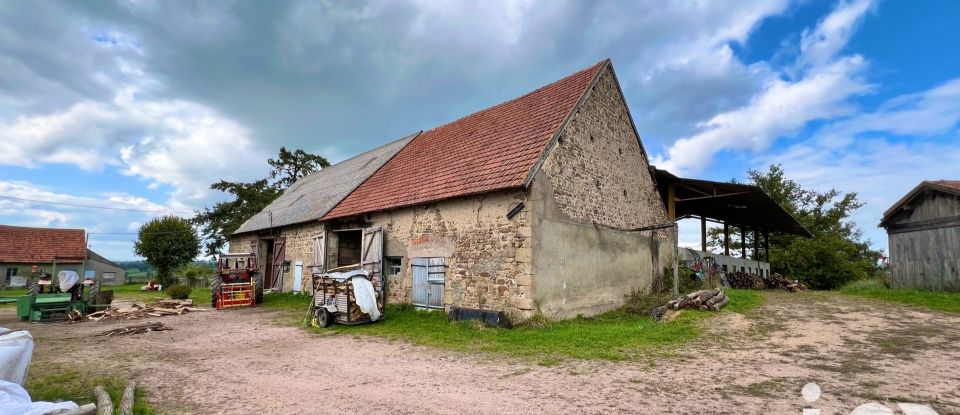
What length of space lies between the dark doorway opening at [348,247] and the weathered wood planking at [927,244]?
15.7 metres

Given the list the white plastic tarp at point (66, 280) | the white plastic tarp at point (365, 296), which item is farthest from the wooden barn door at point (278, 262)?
the white plastic tarp at point (365, 296)

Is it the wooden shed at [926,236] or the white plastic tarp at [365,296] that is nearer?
the white plastic tarp at [365,296]

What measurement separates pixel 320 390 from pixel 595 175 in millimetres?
8420

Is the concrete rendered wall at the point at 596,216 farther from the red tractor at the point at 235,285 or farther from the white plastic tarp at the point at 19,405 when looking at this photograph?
the red tractor at the point at 235,285

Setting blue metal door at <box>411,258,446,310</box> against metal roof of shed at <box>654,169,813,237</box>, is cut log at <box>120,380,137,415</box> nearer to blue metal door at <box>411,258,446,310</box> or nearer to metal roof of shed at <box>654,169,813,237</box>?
blue metal door at <box>411,258,446,310</box>

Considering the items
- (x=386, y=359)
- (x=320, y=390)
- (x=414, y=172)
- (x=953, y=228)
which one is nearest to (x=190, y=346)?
(x=386, y=359)

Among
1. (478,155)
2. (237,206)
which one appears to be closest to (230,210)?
(237,206)

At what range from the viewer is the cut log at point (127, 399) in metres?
4.47

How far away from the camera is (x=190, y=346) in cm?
849

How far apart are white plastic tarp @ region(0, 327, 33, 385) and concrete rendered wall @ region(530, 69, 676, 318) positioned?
7263mm

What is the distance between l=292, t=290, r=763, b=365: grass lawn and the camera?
7.23 meters

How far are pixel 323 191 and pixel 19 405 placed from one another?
16.9 metres

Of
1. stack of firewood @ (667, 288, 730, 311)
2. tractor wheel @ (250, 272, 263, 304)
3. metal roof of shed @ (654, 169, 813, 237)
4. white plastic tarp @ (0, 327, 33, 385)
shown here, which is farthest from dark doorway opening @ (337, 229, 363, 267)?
white plastic tarp @ (0, 327, 33, 385)

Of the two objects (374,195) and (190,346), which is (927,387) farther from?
(374,195)
